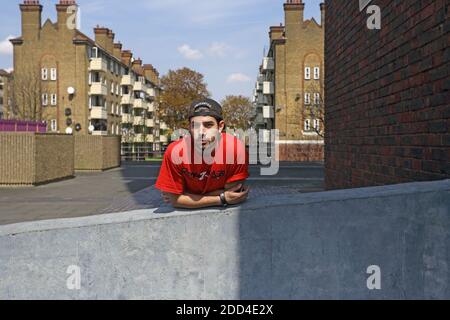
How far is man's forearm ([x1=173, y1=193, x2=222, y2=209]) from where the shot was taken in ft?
10.9

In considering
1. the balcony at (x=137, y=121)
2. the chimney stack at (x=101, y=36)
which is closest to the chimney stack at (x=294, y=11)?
the chimney stack at (x=101, y=36)

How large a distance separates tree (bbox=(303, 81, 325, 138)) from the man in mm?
35172

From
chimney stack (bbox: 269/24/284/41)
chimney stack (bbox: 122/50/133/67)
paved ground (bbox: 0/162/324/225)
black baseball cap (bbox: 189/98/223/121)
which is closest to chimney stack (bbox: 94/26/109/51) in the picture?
chimney stack (bbox: 122/50/133/67)

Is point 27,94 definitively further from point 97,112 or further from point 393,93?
point 393,93

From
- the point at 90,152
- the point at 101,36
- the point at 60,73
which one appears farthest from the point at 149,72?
the point at 90,152

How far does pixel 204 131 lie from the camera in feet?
11.0

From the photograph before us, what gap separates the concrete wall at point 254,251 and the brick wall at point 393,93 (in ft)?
2.77

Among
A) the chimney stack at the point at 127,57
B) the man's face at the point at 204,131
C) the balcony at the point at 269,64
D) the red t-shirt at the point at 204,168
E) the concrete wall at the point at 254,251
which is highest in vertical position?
the chimney stack at the point at 127,57

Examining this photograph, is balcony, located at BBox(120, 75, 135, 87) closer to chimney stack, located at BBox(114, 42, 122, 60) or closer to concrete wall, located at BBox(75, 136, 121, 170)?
chimney stack, located at BBox(114, 42, 122, 60)

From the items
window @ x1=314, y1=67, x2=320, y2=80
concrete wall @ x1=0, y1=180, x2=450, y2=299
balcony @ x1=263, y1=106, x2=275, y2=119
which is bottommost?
concrete wall @ x1=0, y1=180, x2=450, y2=299

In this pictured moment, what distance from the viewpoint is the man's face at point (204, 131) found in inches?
131

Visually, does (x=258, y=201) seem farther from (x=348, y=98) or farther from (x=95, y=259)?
(x=348, y=98)

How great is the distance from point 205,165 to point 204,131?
10.2 inches

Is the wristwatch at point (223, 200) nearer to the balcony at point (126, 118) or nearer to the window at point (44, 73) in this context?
the window at point (44, 73)
